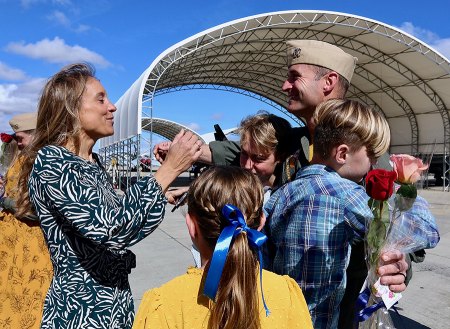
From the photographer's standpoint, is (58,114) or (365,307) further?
(58,114)

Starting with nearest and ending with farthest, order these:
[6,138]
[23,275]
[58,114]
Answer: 1. [58,114]
2. [23,275]
3. [6,138]

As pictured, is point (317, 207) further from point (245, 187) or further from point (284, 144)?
point (284, 144)

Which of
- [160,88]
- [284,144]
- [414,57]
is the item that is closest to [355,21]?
[414,57]

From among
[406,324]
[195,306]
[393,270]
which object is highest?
[393,270]

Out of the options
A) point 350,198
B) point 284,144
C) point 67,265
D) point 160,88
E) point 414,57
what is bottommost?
point 67,265

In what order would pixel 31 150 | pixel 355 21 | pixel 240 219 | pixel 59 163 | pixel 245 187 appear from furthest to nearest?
pixel 355 21
pixel 31 150
pixel 59 163
pixel 245 187
pixel 240 219

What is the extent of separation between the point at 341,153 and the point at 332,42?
A: 70.0 feet

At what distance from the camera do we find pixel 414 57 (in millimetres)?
20578

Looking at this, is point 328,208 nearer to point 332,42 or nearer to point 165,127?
point 332,42

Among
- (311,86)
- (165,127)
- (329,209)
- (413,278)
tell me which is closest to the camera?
(329,209)

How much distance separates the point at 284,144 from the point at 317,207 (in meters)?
0.73

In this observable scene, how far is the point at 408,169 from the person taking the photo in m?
1.47

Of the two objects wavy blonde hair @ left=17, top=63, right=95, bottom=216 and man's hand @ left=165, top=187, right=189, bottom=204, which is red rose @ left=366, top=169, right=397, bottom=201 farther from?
wavy blonde hair @ left=17, top=63, right=95, bottom=216

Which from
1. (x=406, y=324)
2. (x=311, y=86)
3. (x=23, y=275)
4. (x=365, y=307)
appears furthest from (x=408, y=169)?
(x=406, y=324)
